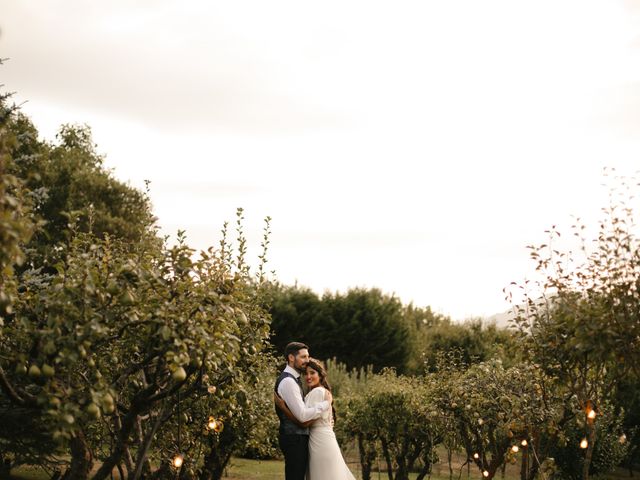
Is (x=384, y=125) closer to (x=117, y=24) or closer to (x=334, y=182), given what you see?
(x=334, y=182)

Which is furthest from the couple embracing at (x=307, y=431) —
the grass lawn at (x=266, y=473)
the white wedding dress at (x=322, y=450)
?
the grass lawn at (x=266, y=473)

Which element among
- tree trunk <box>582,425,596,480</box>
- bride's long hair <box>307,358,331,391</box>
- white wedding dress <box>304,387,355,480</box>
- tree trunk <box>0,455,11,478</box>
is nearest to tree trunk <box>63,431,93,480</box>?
white wedding dress <box>304,387,355,480</box>

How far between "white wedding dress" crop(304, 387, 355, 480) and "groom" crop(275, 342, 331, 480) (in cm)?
8

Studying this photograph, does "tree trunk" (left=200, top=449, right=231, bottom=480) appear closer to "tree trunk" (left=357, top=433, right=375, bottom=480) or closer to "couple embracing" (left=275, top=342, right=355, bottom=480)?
"couple embracing" (left=275, top=342, right=355, bottom=480)

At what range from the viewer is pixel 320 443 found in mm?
8281

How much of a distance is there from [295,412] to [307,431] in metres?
0.48

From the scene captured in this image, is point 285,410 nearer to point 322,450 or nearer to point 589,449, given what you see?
point 322,450

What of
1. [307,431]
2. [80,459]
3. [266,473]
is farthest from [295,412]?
[266,473]

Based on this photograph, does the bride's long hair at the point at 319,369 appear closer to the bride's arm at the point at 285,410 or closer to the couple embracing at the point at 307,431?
the couple embracing at the point at 307,431

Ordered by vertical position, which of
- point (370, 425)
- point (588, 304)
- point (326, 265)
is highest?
point (326, 265)

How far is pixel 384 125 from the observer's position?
1708 cm

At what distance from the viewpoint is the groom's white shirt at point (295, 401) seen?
797 cm

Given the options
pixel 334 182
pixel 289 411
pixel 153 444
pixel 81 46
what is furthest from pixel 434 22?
pixel 334 182

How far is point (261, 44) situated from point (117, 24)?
3026 millimetres
